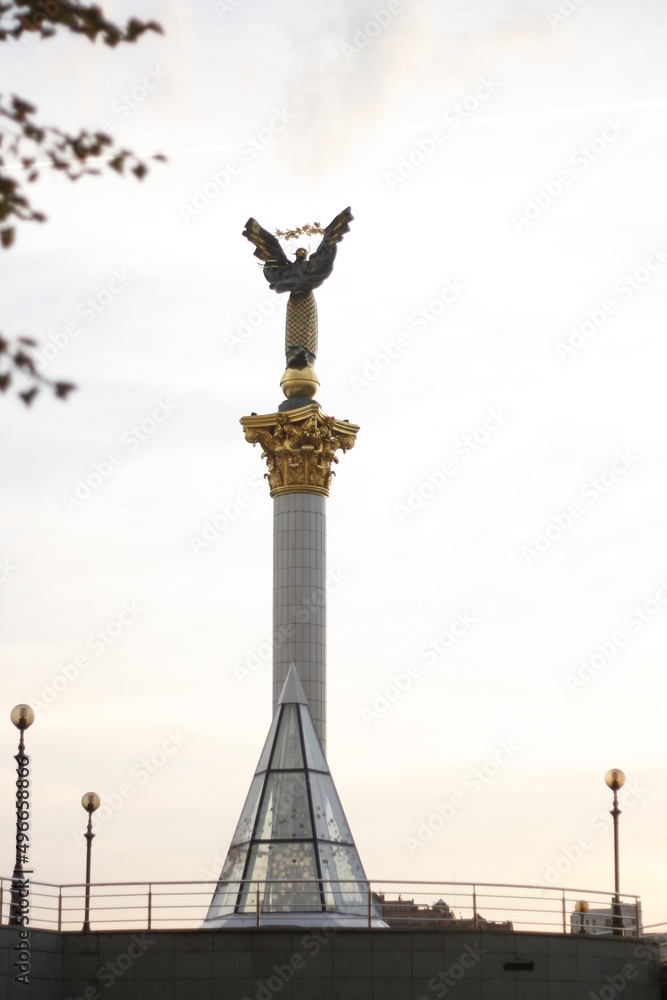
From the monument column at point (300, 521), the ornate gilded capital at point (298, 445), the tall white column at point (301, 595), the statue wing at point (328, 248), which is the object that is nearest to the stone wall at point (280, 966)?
the tall white column at point (301, 595)

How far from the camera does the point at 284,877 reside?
1465 inches

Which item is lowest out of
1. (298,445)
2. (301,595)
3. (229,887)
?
(229,887)

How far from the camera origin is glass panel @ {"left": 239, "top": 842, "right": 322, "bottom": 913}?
36.6 metres

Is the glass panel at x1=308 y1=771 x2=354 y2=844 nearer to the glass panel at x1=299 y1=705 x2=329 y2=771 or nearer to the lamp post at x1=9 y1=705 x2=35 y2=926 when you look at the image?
the glass panel at x1=299 y1=705 x2=329 y2=771

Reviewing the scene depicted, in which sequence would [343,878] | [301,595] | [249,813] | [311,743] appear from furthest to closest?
[301,595] → [311,743] → [249,813] → [343,878]

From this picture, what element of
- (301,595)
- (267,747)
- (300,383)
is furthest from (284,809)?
(300,383)

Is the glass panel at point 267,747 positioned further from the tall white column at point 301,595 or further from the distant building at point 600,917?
the distant building at point 600,917

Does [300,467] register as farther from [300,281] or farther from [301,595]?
→ [300,281]

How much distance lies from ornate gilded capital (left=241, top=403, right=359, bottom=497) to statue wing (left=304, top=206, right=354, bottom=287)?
394cm

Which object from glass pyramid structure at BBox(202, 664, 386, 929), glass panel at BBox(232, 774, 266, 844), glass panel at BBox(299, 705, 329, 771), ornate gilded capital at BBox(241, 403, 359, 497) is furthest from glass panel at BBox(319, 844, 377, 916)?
ornate gilded capital at BBox(241, 403, 359, 497)

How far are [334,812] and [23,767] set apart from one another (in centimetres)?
980

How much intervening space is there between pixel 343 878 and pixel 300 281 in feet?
55.3

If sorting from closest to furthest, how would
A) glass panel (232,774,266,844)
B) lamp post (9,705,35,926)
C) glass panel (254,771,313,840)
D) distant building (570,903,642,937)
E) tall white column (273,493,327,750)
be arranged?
lamp post (9,705,35,926)
distant building (570,903,642,937)
glass panel (254,771,313,840)
glass panel (232,774,266,844)
tall white column (273,493,327,750)

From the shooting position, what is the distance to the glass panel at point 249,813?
38.4 metres
